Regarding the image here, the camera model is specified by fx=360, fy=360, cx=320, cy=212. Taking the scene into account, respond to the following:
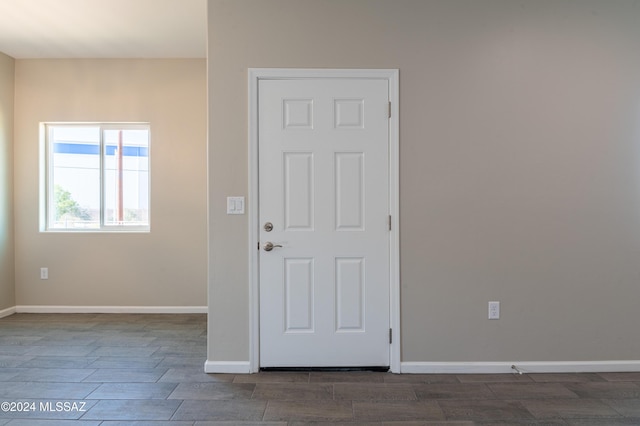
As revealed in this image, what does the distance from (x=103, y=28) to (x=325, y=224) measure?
9.13 ft

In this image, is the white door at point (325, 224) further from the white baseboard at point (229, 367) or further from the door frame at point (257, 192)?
the white baseboard at point (229, 367)

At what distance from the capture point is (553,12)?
248cm

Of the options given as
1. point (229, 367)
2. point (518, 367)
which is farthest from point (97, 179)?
point (518, 367)

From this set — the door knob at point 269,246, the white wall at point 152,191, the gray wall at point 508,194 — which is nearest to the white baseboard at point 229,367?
the gray wall at point 508,194

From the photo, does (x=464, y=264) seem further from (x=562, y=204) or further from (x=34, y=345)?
(x=34, y=345)

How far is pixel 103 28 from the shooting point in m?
3.28

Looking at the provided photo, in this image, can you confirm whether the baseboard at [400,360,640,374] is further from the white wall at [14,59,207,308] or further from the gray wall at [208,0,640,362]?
the white wall at [14,59,207,308]

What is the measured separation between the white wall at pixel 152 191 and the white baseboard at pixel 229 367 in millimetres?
1610

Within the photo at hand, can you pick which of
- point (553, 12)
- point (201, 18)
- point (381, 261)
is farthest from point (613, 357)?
point (201, 18)

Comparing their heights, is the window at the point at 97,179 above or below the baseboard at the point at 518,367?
above

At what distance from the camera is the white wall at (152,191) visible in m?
3.93

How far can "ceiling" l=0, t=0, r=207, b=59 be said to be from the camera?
115 inches

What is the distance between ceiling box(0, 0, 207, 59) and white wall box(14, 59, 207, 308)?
0.60ft

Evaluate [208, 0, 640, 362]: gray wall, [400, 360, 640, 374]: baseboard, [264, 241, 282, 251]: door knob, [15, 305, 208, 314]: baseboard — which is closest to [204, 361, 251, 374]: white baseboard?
[208, 0, 640, 362]: gray wall
